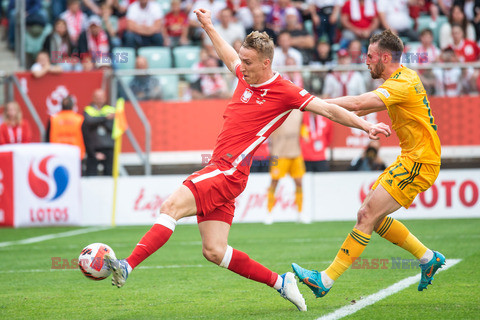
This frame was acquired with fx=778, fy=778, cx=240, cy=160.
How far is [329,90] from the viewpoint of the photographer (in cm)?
1478

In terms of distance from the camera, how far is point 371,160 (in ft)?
47.4

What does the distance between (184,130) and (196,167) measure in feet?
2.49

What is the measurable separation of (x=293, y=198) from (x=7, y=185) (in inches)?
204

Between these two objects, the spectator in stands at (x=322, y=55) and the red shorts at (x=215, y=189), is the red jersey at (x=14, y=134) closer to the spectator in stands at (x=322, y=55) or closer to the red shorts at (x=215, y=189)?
the spectator in stands at (x=322, y=55)

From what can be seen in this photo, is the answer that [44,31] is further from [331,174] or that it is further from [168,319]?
[168,319]

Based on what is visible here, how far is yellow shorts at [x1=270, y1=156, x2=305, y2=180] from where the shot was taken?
45.8 ft

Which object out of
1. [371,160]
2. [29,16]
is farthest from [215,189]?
[29,16]

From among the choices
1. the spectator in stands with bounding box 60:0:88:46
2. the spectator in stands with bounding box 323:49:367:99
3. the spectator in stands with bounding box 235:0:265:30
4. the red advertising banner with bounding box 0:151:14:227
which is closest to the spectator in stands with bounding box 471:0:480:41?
the spectator in stands with bounding box 323:49:367:99

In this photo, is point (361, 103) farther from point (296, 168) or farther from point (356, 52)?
point (356, 52)

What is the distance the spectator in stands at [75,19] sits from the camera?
56.1 ft

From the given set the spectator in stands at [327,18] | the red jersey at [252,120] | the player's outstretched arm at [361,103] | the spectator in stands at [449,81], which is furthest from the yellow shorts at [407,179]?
the spectator in stands at [327,18]

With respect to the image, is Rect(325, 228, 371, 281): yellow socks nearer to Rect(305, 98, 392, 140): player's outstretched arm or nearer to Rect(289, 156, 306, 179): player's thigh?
Rect(305, 98, 392, 140): player's outstretched arm

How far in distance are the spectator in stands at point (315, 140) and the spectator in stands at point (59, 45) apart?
503 centimetres

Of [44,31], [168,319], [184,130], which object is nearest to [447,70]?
[184,130]
